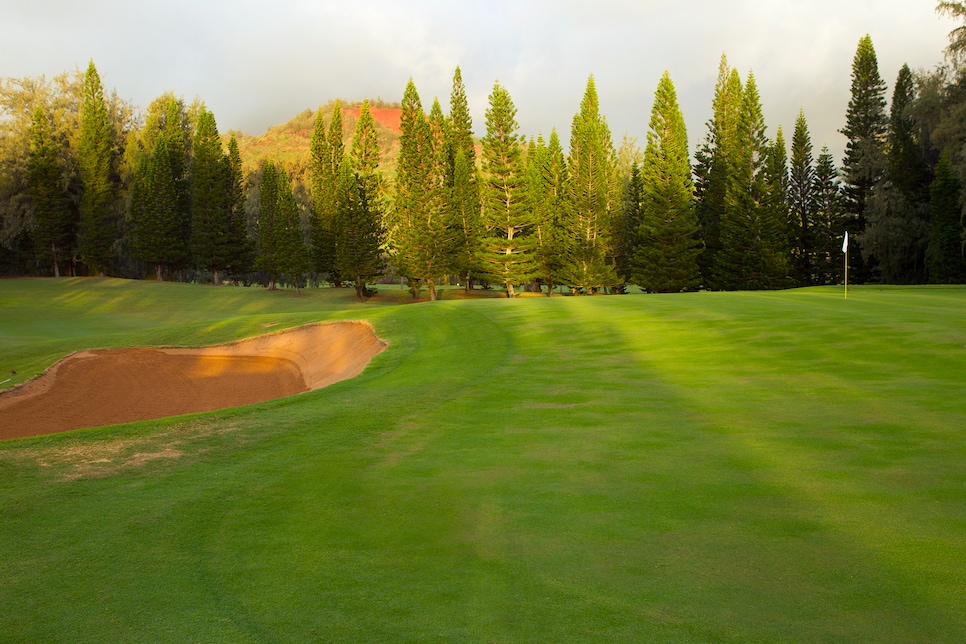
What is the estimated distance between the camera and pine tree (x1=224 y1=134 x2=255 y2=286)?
5984cm

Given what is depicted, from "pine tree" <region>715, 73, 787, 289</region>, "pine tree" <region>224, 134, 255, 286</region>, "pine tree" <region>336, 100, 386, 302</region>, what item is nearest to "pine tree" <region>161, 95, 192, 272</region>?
"pine tree" <region>224, 134, 255, 286</region>

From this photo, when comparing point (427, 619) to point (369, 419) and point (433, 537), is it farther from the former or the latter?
point (369, 419)

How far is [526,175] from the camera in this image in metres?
50.2

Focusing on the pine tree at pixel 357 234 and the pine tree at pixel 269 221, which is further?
the pine tree at pixel 269 221

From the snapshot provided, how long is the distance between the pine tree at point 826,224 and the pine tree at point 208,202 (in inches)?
2022

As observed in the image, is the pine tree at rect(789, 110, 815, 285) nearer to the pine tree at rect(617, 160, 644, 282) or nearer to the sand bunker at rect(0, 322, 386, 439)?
→ the pine tree at rect(617, 160, 644, 282)

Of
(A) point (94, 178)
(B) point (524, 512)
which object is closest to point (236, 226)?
(A) point (94, 178)

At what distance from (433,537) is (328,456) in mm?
2796

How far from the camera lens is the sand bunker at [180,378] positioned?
15.8 metres

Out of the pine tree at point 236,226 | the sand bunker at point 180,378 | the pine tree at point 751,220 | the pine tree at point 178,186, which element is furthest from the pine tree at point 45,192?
the pine tree at point 751,220

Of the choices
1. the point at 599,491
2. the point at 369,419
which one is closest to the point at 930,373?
the point at 599,491

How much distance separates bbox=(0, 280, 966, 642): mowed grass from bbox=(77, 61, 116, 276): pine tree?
54.6m

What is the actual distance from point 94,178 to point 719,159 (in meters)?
53.8

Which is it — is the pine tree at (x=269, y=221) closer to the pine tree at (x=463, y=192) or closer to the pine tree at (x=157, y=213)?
the pine tree at (x=157, y=213)
